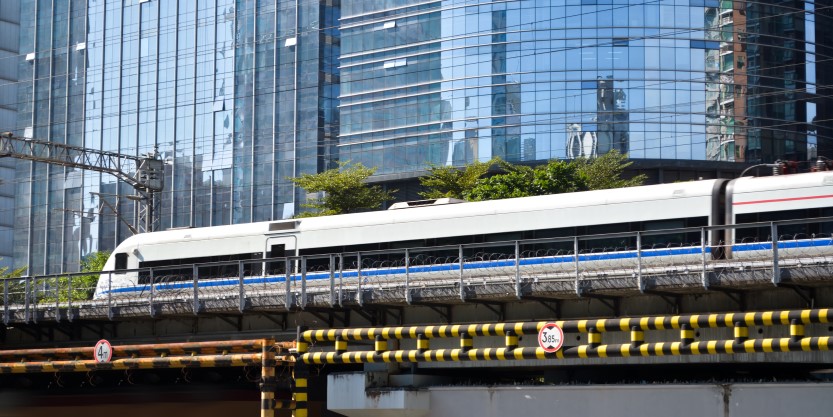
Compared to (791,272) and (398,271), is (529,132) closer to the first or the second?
(398,271)

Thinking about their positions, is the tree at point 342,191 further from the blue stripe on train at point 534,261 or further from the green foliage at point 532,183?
→ the blue stripe on train at point 534,261

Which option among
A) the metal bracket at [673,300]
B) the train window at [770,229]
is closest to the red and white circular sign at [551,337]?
the metal bracket at [673,300]

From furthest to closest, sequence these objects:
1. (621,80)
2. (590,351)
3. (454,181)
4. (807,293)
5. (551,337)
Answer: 1. (621,80)
2. (454,181)
3. (551,337)
4. (590,351)
5. (807,293)

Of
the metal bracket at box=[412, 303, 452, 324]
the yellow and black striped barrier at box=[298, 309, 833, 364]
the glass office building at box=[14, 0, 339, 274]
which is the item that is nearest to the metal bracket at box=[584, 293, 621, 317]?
the yellow and black striped barrier at box=[298, 309, 833, 364]

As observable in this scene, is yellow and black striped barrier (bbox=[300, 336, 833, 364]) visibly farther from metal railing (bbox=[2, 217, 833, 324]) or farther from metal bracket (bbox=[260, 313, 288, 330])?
metal bracket (bbox=[260, 313, 288, 330])

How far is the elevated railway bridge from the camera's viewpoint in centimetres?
2595

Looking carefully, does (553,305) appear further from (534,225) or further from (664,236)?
(534,225)

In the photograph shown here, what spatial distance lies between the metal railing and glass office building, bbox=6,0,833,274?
38.4 meters

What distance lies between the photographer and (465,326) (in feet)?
95.5

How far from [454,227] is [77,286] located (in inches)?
1864

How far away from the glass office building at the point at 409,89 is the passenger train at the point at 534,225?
114 ft

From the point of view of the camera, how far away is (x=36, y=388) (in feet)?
132

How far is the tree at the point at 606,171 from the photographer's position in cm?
7306

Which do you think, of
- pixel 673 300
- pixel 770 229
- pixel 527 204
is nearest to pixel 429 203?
pixel 527 204
